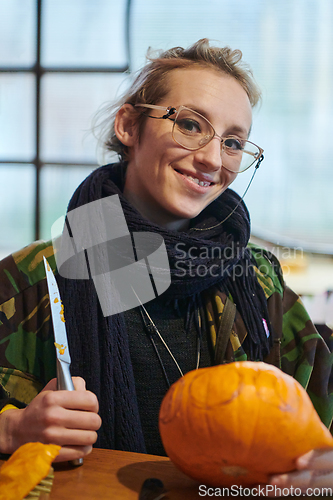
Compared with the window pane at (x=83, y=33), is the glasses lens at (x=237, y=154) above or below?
below

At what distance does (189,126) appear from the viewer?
88cm

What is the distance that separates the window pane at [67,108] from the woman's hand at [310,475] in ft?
9.26

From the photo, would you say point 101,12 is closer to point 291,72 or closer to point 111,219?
point 291,72

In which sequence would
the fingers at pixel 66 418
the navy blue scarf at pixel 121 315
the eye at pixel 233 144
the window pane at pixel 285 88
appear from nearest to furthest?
the fingers at pixel 66 418 → the navy blue scarf at pixel 121 315 → the eye at pixel 233 144 → the window pane at pixel 285 88

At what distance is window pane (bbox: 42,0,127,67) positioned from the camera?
2955mm

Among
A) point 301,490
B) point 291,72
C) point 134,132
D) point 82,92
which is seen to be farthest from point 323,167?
point 301,490

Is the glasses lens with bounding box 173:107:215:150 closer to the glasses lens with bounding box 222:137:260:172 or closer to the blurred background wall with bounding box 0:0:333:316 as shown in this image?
the glasses lens with bounding box 222:137:260:172

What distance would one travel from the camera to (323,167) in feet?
9.66

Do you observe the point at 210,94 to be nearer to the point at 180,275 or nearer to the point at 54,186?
the point at 180,275

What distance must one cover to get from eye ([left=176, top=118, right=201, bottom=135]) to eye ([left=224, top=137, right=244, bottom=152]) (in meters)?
0.08

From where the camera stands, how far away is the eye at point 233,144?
3.02 ft

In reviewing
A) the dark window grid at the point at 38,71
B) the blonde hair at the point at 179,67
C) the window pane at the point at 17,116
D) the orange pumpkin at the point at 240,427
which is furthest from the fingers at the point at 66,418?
the window pane at the point at 17,116

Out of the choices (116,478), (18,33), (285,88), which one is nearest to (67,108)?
(18,33)

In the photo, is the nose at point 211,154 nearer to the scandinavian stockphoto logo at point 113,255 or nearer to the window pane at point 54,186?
the scandinavian stockphoto logo at point 113,255
